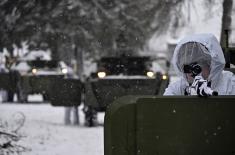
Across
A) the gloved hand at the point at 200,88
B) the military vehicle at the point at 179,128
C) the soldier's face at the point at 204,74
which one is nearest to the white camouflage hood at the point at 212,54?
the soldier's face at the point at 204,74

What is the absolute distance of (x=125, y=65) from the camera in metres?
17.5

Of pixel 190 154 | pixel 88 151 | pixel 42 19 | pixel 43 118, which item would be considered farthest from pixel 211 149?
pixel 43 118

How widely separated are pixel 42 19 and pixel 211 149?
11.6 meters

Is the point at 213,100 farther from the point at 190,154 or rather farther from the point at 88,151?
the point at 88,151

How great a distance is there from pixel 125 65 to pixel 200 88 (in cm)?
1363

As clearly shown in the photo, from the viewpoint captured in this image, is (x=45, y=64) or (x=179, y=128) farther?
(x=45, y=64)

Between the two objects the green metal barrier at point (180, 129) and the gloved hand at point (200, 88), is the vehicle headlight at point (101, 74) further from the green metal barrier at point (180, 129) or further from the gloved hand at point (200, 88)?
the green metal barrier at point (180, 129)

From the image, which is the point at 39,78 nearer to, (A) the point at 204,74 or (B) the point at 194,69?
(A) the point at 204,74

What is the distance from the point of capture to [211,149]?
383 centimetres

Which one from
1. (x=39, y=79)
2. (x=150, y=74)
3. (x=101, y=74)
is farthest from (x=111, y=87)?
(x=39, y=79)

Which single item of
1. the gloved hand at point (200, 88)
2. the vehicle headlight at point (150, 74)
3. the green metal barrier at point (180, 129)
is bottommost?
the vehicle headlight at point (150, 74)

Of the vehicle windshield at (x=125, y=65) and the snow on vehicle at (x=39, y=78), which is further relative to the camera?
the snow on vehicle at (x=39, y=78)

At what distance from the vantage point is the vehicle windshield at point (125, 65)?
56.5ft

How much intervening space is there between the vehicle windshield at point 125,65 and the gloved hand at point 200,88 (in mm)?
12517
